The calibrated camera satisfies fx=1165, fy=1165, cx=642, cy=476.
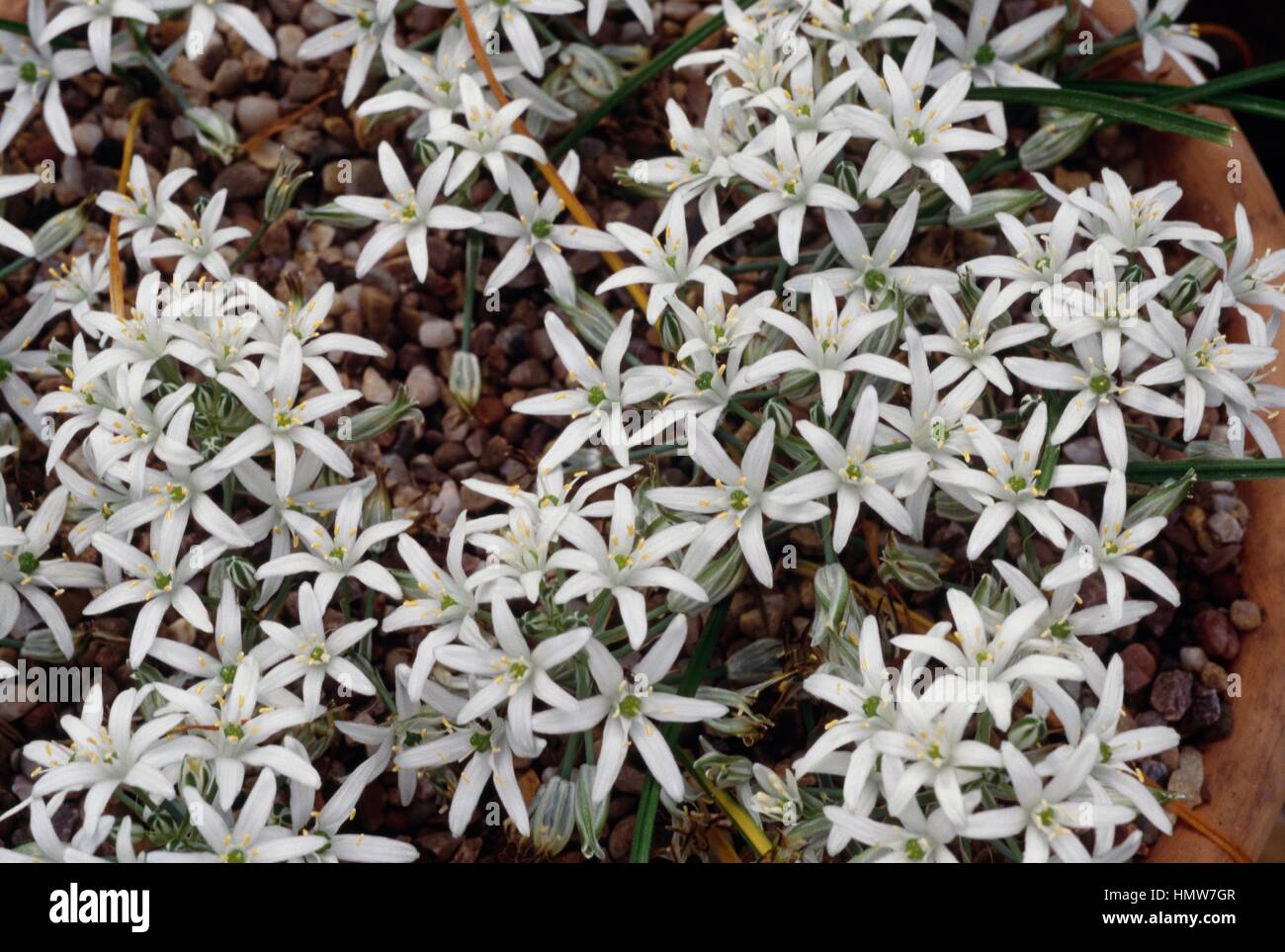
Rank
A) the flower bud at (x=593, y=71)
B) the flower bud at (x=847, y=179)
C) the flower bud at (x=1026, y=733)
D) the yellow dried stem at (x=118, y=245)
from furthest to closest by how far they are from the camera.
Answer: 1. the flower bud at (x=593, y=71)
2. the yellow dried stem at (x=118, y=245)
3. the flower bud at (x=847, y=179)
4. the flower bud at (x=1026, y=733)

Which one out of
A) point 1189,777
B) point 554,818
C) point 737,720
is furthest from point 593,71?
point 1189,777

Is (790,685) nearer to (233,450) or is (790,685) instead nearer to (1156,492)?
(1156,492)

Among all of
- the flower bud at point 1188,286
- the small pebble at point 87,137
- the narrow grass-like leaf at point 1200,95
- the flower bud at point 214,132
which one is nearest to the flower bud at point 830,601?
the flower bud at point 1188,286

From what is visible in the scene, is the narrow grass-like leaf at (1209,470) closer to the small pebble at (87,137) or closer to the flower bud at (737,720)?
the flower bud at (737,720)

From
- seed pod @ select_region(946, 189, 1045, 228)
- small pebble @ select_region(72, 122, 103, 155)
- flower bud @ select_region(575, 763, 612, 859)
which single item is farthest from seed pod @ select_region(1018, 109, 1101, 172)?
small pebble @ select_region(72, 122, 103, 155)

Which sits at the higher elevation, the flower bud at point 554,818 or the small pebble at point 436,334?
the small pebble at point 436,334
